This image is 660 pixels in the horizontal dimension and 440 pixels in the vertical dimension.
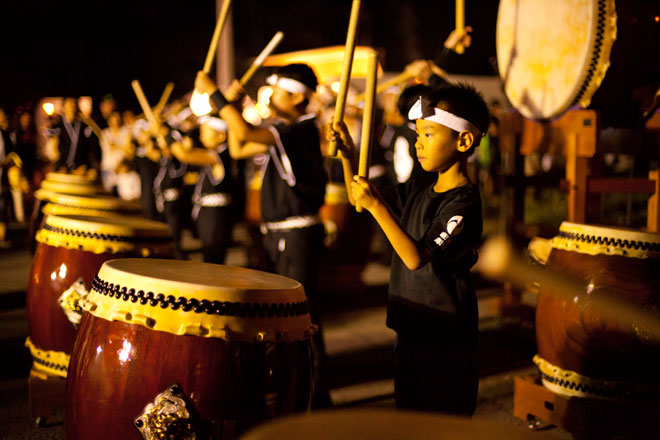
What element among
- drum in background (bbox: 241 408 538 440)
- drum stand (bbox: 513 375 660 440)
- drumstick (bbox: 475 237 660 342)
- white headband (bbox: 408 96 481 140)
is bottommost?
drum stand (bbox: 513 375 660 440)

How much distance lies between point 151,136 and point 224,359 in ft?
19.1

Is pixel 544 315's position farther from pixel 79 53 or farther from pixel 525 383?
pixel 79 53

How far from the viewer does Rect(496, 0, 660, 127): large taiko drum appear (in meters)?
2.94

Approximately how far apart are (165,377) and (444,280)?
2.70 ft

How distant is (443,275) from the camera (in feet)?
6.46

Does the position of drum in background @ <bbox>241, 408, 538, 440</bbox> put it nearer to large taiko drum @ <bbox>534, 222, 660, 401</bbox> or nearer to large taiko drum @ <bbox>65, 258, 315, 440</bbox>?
large taiko drum @ <bbox>65, 258, 315, 440</bbox>

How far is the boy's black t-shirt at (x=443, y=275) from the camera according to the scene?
1897mm

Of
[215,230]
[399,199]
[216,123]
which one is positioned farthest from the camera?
[216,123]

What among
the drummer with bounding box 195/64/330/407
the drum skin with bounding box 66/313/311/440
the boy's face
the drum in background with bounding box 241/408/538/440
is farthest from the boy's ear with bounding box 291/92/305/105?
the drum in background with bounding box 241/408/538/440

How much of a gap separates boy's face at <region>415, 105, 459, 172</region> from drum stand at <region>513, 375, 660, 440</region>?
114cm

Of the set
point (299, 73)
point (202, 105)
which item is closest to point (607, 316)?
point (299, 73)

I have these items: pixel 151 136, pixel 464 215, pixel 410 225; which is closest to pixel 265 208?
pixel 410 225

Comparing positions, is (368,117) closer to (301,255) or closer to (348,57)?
(348,57)

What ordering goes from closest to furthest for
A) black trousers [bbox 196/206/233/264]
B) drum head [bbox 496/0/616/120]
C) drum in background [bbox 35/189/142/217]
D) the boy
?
the boy, drum head [bbox 496/0/616/120], drum in background [bbox 35/189/142/217], black trousers [bbox 196/206/233/264]
